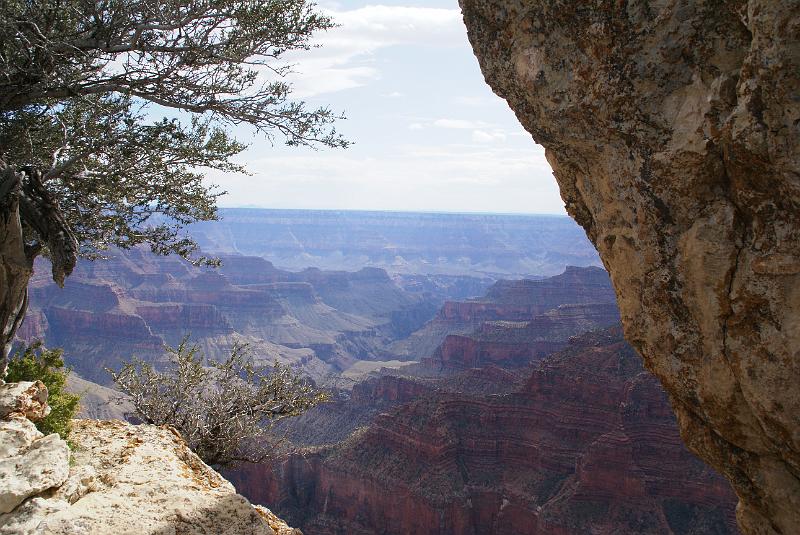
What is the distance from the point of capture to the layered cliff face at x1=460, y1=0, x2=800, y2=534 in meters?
4.59

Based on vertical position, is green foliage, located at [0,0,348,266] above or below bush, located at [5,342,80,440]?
above

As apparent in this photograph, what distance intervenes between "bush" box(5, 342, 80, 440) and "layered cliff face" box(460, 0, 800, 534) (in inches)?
258

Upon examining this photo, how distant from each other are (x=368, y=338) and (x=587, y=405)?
86516 millimetres

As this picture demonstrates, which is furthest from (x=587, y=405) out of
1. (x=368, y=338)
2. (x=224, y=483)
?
(x=368, y=338)

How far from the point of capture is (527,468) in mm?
34406

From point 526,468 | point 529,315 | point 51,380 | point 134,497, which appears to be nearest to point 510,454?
point 526,468

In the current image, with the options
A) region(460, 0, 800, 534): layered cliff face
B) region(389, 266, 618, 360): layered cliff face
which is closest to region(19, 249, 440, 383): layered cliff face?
region(389, 266, 618, 360): layered cliff face

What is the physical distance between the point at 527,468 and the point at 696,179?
3179 centimetres

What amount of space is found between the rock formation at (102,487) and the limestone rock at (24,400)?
10 mm

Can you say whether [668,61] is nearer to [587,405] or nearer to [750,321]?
[750,321]

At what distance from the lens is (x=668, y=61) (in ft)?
17.1

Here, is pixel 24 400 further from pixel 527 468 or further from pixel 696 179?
pixel 527 468

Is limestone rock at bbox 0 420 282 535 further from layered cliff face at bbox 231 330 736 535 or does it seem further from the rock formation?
layered cliff face at bbox 231 330 736 535

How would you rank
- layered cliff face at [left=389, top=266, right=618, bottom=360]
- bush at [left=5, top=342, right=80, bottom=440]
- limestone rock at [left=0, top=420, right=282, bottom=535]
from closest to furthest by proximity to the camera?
1. limestone rock at [left=0, top=420, right=282, bottom=535]
2. bush at [left=5, top=342, right=80, bottom=440]
3. layered cliff face at [left=389, top=266, right=618, bottom=360]
